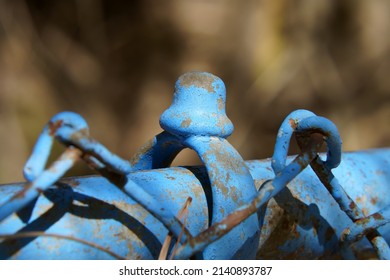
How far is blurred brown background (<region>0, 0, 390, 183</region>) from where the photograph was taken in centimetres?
207

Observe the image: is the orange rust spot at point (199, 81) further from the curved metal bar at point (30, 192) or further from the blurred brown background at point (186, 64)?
the blurred brown background at point (186, 64)

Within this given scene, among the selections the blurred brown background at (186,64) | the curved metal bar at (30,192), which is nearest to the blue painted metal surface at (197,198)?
the curved metal bar at (30,192)

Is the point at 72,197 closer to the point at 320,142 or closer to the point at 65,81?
the point at 320,142

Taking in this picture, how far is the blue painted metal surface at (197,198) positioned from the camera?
1.64 ft

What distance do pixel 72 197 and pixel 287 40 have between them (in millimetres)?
1737

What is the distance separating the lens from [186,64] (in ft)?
7.00

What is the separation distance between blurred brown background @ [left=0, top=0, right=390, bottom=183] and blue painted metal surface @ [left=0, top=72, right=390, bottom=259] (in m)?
1.37

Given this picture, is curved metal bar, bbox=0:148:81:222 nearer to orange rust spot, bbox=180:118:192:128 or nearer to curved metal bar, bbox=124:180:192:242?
curved metal bar, bbox=124:180:192:242

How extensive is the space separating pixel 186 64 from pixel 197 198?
155 centimetres

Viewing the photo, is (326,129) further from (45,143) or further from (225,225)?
(45,143)

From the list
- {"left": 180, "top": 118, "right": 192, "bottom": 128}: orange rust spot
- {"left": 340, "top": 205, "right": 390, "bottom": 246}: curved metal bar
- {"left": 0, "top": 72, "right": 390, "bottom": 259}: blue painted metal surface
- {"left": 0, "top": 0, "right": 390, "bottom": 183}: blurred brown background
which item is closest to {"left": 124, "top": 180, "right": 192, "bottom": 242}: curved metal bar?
{"left": 0, "top": 72, "right": 390, "bottom": 259}: blue painted metal surface

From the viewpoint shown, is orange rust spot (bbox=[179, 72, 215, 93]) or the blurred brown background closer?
orange rust spot (bbox=[179, 72, 215, 93])

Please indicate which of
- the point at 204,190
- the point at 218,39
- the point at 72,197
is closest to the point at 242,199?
the point at 204,190

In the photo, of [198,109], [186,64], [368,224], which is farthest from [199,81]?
[186,64]
